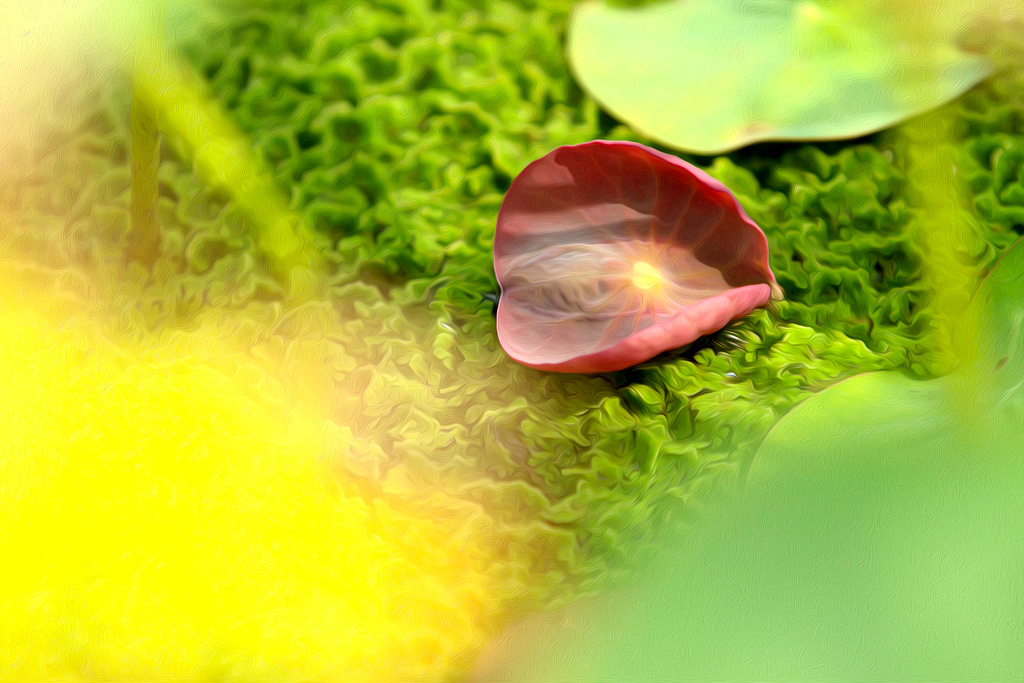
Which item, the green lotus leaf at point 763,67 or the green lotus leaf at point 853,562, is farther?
the green lotus leaf at point 763,67

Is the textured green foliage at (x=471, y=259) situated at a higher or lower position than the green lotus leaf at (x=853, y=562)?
higher

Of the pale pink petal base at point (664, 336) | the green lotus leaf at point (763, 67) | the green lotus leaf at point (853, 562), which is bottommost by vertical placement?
the green lotus leaf at point (853, 562)

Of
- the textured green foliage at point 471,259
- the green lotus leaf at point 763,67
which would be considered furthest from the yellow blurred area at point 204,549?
the green lotus leaf at point 763,67

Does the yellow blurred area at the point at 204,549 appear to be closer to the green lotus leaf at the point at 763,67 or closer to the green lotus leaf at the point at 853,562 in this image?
the green lotus leaf at the point at 853,562

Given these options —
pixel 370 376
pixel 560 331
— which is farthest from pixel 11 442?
pixel 560 331

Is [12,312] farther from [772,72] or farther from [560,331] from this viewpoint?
[772,72]

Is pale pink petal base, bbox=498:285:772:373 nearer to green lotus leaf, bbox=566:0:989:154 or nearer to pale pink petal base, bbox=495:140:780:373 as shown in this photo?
pale pink petal base, bbox=495:140:780:373
